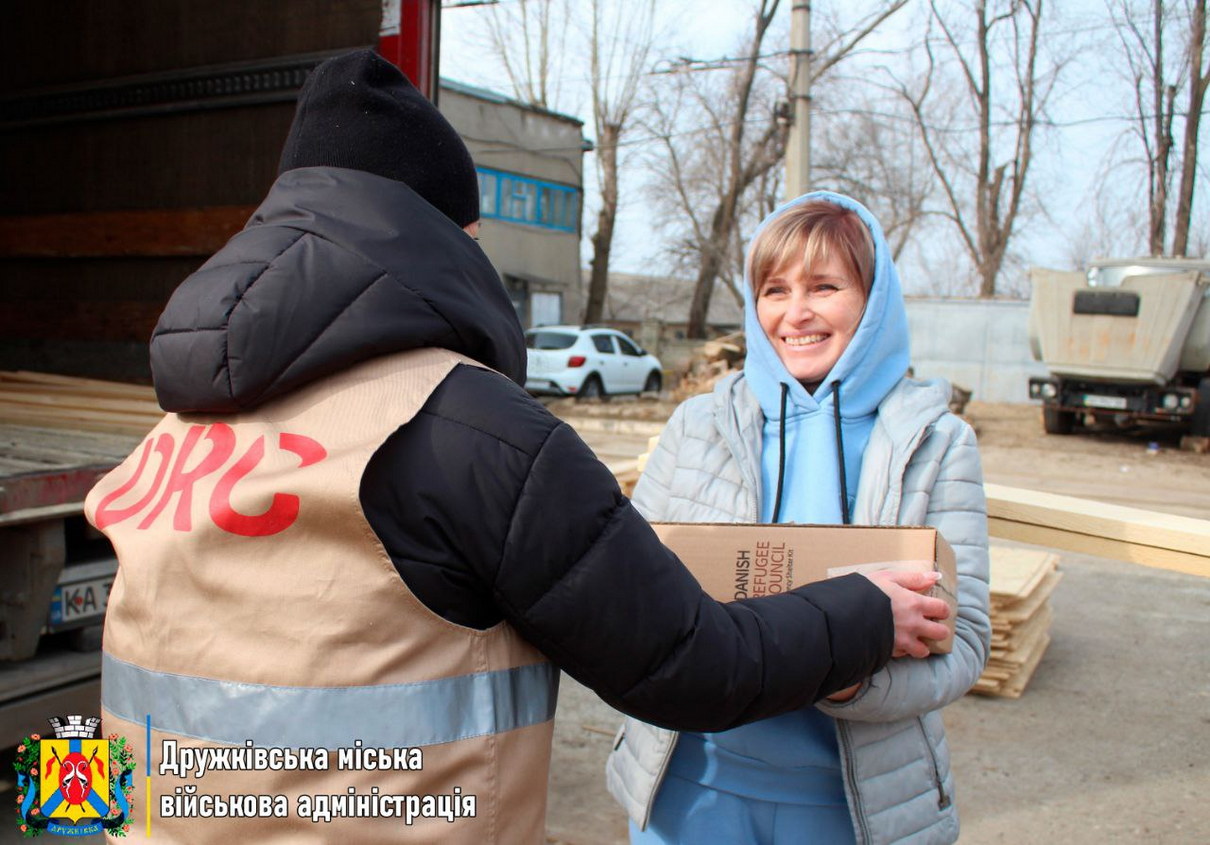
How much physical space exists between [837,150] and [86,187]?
26355 millimetres

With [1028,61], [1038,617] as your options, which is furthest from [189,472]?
[1028,61]

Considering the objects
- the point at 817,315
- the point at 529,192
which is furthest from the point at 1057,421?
the point at 529,192

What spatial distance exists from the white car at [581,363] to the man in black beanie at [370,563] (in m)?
17.4

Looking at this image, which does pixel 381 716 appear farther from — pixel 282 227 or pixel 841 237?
pixel 841 237

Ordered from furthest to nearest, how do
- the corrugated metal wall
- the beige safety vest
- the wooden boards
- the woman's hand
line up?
1. the corrugated metal wall
2. the wooden boards
3. the woman's hand
4. the beige safety vest

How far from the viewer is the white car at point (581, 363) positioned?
18.8 m

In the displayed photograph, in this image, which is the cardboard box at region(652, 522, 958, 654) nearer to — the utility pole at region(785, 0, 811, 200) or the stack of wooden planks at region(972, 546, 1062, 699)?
the stack of wooden planks at region(972, 546, 1062, 699)

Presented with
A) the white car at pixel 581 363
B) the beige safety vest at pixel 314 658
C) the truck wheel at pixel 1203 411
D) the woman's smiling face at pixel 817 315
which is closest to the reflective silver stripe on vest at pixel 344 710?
the beige safety vest at pixel 314 658

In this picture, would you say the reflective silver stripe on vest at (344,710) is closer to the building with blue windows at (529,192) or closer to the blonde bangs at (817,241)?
the blonde bangs at (817,241)

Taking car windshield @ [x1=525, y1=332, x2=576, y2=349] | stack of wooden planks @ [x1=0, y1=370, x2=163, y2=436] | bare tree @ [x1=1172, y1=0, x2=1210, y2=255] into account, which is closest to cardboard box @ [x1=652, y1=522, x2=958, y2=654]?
stack of wooden planks @ [x1=0, y1=370, x2=163, y2=436]

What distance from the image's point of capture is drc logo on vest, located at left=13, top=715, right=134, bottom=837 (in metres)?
1.28

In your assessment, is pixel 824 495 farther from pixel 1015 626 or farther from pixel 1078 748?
pixel 1015 626

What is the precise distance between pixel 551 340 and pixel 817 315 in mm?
17306

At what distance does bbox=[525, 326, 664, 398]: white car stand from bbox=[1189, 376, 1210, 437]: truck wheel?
975 cm
